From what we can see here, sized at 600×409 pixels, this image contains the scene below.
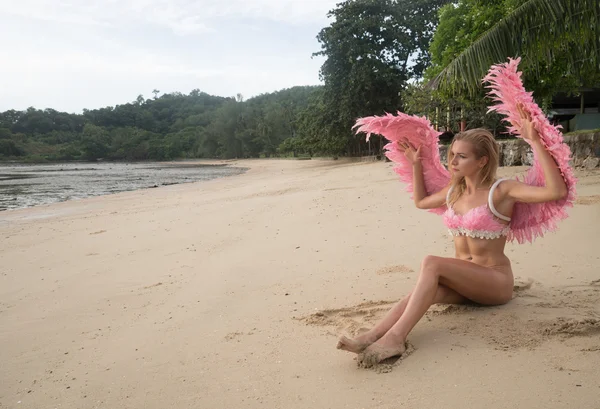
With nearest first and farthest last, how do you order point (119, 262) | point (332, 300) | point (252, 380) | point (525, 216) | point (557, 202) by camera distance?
point (252, 380) < point (557, 202) < point (525, 216) < point (332, 300) < point (119, 262)

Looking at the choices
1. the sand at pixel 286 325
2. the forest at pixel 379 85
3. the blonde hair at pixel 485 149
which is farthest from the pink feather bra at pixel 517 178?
the forest at pixel 379 85

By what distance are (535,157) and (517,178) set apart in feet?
1.00

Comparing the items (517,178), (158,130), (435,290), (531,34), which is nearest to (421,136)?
(517,178)

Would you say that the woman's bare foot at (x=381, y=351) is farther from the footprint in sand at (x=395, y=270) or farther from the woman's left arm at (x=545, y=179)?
the footprint in sand at (x=395, y=270)

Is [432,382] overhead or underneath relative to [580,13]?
underneath

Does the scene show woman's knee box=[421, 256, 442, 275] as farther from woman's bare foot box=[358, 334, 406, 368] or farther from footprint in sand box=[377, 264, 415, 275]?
footprint in sand box=[377, 264, 415, 275]

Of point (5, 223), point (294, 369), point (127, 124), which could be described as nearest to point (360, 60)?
point (5, 223)

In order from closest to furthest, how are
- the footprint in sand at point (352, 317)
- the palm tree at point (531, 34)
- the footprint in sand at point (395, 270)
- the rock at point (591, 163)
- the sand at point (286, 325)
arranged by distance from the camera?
the sand at point (286, 325) < the footprint in sand at point (352, 317) < the footprint in sand at point (395, 270) < the palm tree at point (531, 34) < the rock at point (591, 163)

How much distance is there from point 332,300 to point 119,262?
3.15 meters

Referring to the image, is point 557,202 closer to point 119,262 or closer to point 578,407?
point 578,407

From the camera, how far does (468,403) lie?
202 cm

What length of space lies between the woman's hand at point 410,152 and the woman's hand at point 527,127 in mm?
862

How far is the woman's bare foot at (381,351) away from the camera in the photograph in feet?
7.98

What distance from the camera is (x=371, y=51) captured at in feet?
107
